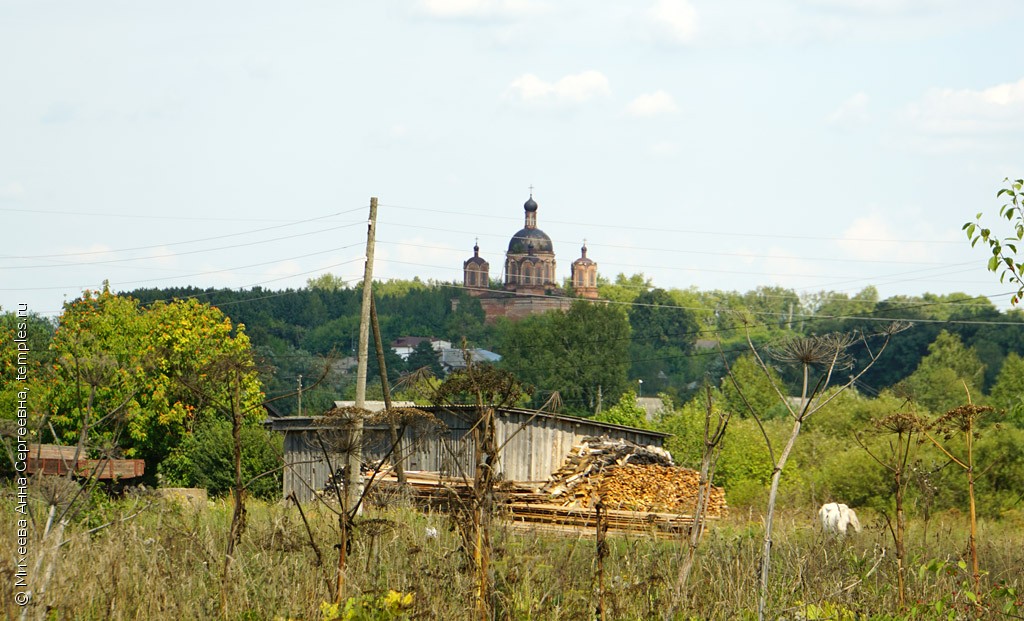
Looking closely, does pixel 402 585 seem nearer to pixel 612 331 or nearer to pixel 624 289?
pixel 612 331

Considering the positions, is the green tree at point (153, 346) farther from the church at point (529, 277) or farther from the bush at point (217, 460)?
the church at point (529, 277)

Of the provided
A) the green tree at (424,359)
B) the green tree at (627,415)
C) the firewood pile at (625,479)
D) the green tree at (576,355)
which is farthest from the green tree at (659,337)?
the firewood pile at (625,479)

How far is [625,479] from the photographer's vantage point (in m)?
23.0

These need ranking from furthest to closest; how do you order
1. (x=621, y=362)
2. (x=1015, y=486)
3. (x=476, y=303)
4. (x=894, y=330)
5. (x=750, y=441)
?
(x=476, y=303)
(x=621, y=362)
(x=750, y=441)
(x=1015, y=486)
(x=894, y=330)

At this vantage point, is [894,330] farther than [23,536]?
No

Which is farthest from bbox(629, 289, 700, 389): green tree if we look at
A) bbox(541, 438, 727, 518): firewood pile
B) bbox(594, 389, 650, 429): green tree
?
bbox(541, 438, 727, 518): firewood pile

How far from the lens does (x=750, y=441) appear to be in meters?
33.0

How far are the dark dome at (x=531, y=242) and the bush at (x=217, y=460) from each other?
398 feet

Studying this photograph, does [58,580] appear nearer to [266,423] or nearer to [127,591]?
[127,591]

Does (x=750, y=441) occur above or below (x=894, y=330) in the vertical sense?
below

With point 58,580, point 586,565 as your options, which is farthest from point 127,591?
point 586,565

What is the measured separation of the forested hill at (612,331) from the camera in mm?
78062

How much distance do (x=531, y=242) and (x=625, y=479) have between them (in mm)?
132385

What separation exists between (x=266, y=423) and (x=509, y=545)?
25.0m
